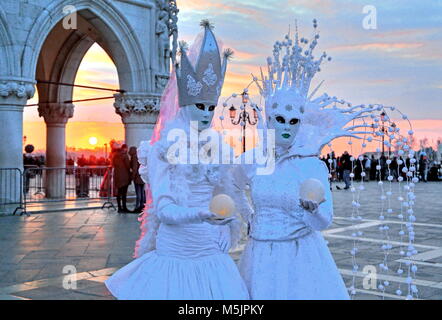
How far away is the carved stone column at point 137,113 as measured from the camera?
14469 mm

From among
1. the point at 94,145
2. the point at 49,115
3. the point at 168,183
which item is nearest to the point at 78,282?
the point at 168,183

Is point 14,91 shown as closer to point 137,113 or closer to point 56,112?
point 137,113

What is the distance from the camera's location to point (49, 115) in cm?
1681

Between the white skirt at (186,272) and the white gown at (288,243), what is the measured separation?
0.17 metres

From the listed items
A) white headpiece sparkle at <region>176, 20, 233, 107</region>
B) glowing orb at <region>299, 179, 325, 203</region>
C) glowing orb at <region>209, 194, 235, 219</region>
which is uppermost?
white headpiece sparkle at <region>176, 20, 233, 107</region>

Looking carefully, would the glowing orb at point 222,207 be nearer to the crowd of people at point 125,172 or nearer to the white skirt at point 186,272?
the white skirt at point 186,272

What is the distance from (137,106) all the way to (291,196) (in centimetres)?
1111

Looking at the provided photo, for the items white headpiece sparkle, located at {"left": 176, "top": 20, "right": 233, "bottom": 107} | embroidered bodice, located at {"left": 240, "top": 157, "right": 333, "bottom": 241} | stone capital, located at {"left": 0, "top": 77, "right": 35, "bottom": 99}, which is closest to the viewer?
embroidered bodice, located at {"left": 240, "top": 157, "right": 333, "bottom": 241}

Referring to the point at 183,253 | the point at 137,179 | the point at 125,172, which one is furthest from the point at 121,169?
the point at 183,253

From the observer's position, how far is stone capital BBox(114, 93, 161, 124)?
1446 centimetres

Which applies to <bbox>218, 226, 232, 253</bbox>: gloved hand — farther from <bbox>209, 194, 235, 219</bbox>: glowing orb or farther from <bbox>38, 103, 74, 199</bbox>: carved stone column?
<bbox>38, 103, 74, 199</bbox>: carved stone column

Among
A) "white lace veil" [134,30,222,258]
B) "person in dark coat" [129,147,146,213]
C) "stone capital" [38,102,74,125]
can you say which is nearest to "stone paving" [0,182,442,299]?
"person in dark coat" [129,147,146,213]

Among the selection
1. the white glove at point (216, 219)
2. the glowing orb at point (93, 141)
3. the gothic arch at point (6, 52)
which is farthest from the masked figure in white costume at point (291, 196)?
the glowing orb at point (93, 141)
